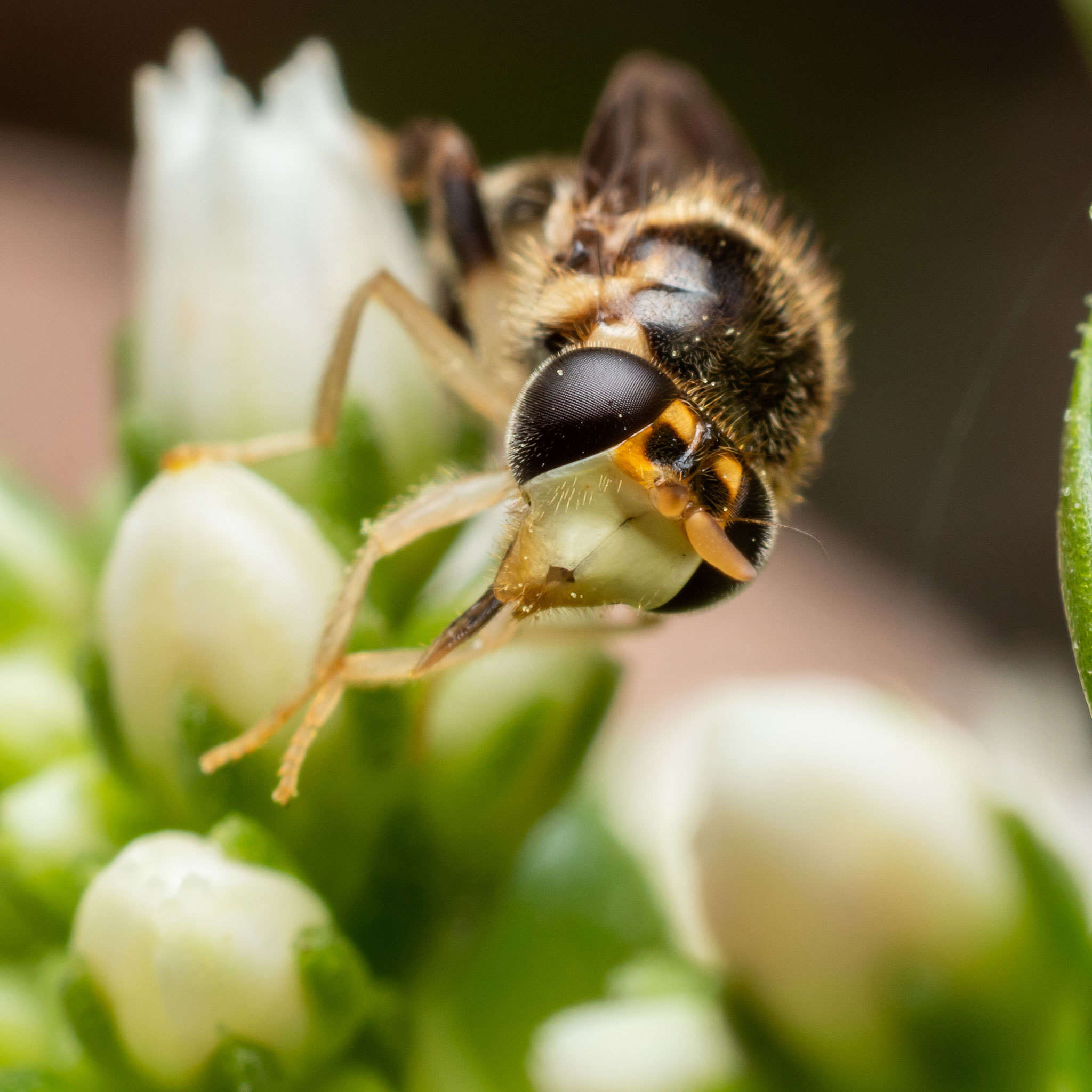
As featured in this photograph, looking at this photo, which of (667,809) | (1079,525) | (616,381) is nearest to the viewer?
(1079,525)

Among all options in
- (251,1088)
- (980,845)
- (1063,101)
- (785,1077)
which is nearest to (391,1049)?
(251,1088)

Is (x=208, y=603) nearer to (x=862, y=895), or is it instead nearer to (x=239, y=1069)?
(x=239, y=1069)

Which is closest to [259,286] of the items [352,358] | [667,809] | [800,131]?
[352,358]

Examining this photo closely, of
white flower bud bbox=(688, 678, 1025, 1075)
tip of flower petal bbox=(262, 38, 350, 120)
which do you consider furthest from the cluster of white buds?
tip of flower petal bbox=(262, 38, 350, 120)

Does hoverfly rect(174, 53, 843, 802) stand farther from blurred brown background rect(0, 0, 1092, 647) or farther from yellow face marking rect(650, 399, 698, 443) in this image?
blurred brown background rect(0, 0, 1092, 647)

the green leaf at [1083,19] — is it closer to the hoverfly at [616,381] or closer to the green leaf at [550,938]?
the hoverfly at [616,381]
